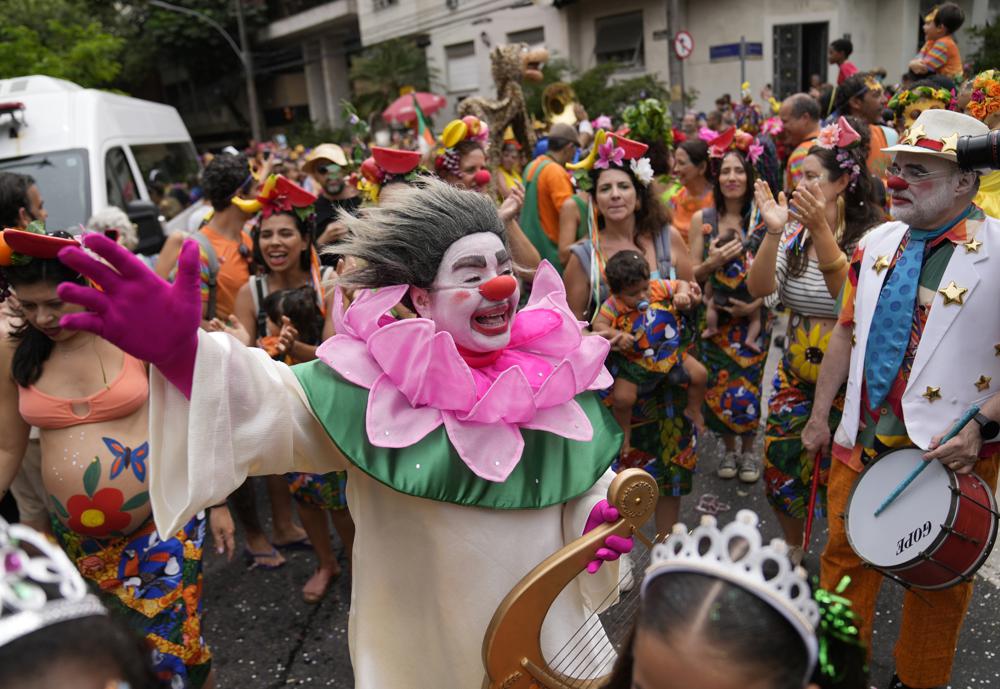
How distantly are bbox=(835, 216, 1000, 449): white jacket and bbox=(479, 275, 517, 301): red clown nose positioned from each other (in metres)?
1.35

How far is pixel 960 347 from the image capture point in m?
2.45

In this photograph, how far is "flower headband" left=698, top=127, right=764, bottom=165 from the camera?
178 inches

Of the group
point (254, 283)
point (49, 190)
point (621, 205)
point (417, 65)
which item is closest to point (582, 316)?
point (621, 205)

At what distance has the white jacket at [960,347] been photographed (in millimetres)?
2408

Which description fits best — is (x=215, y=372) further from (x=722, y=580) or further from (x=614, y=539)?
(x=722, y=580)

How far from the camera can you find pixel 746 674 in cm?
114

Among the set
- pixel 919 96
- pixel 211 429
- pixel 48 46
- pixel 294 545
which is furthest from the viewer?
pixel 48 46

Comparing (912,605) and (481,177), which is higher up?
(481,177)

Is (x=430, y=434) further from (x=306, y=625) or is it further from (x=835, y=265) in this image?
(x=306, y=625)

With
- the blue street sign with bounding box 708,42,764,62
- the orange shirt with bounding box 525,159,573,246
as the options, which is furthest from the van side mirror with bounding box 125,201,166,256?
the blue street sign with bounding box 708,42,764,62

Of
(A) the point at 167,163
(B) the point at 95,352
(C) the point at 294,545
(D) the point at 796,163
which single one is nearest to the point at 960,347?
(D) the point at 796,163

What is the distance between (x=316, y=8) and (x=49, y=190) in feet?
87.4

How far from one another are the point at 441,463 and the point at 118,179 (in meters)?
5.35

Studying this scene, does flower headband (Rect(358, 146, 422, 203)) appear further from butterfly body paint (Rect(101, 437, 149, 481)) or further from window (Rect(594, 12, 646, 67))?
window (Rect(594, 12, 646, 67))
